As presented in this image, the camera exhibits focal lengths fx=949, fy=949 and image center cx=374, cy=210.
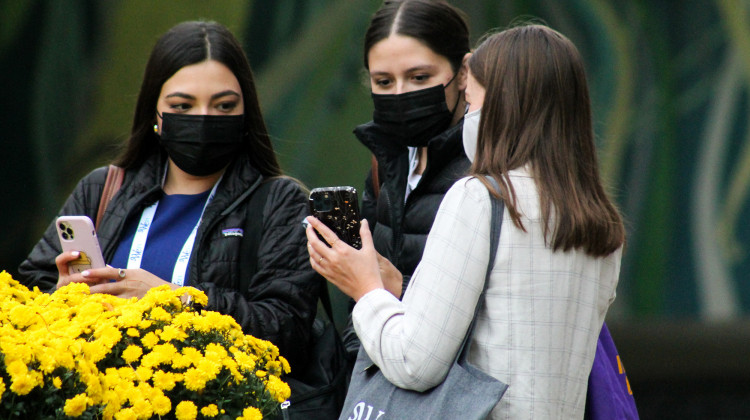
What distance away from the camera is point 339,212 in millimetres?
2574

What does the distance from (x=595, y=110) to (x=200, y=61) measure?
425cm

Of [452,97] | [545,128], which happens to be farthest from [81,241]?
A: [545,128]

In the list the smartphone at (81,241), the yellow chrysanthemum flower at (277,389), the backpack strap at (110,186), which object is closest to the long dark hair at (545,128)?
the yellow chrysanthemum flower at (277,389)

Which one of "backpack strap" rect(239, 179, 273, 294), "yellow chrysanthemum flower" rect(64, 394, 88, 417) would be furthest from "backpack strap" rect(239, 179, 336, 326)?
"yellow chrysanthemum flower" rect(64, 394, 88, 417)

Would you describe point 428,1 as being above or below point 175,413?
above

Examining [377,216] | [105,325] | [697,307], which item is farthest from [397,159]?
[697,307]

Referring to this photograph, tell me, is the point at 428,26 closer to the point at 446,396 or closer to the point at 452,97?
the point at 452,97

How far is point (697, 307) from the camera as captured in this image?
23.2 ft

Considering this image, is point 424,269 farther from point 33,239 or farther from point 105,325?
point 33,239

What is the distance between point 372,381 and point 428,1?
5.35ft

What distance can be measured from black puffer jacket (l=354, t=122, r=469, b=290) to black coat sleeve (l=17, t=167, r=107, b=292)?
1.02 m

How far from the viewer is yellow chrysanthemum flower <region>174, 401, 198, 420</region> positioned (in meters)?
2.12

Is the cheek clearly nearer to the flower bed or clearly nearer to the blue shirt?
the blue shirt

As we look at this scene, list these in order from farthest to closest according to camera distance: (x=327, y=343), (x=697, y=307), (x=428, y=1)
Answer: (x=697, y=307), (x=428, y=1), (x=327, y=343)
